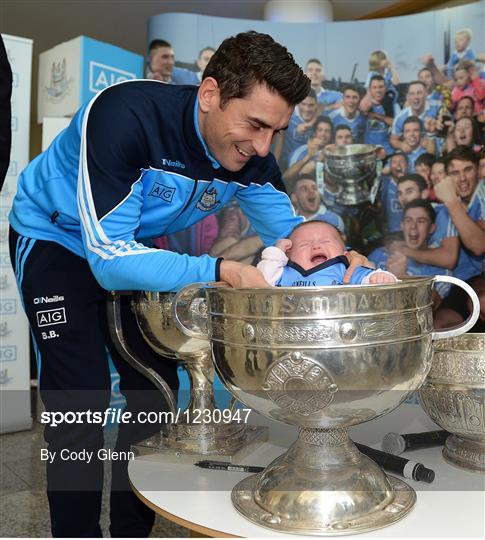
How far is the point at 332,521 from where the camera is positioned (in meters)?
0.68

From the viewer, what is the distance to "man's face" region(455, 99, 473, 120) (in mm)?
2730

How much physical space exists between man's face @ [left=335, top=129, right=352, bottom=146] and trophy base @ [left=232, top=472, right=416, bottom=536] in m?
2.30

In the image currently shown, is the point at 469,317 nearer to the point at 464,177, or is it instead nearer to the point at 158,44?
the point at 464,177

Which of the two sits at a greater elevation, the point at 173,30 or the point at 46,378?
the point at 173,30

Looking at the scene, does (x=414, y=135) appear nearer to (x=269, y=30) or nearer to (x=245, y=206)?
(x=269, y=30)

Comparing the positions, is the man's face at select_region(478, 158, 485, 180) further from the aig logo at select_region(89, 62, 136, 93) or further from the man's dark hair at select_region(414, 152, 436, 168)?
the aig logo at select_region(89, 62, 136, 93)

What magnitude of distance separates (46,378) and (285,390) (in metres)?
0.63

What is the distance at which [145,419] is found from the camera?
1344mm

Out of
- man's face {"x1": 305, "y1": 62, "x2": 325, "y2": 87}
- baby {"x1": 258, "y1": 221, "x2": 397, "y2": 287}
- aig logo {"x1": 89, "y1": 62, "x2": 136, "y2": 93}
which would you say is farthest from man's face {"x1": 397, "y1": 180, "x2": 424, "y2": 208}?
baby {"x1": 258, "y1": 221, "x2": 397, "y2": 287}

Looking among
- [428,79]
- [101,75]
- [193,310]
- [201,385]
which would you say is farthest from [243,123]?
[428,79]

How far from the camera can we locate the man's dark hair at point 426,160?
2.80 metres

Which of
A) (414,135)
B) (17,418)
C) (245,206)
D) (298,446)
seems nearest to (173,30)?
(414,135)

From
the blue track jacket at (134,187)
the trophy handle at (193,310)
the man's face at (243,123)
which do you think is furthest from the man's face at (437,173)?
the trophy handle at (193,310)

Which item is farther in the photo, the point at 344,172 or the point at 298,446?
the point at 344,172
